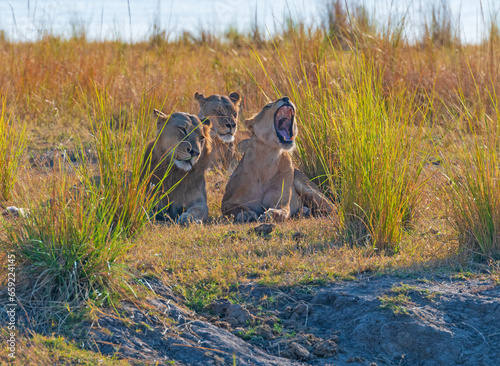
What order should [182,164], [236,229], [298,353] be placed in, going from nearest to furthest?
[298,353] → [236,229] → [182,164]

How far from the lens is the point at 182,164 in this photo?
20.2 feet

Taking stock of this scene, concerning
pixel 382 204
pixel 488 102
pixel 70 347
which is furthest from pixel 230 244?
pixel 488 102

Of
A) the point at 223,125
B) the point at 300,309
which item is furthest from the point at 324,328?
the point at 223,125

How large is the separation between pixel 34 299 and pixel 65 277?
0.67 feet

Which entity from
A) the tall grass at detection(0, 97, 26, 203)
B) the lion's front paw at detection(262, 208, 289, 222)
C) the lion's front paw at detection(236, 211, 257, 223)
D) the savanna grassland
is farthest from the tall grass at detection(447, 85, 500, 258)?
the tall grass at detection(0, 97, 26, 203)

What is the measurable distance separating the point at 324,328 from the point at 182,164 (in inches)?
114

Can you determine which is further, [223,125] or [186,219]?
[223,125]

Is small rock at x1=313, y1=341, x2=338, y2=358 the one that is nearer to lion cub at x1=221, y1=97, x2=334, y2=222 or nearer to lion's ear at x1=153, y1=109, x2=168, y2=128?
lion cub at x1=221, y1=97, x2=334, y2=222

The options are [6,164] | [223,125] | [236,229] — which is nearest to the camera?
[236,229]

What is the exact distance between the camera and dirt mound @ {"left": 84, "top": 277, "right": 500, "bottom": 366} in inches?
129

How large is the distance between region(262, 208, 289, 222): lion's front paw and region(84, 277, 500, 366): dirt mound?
2043mm

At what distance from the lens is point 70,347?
306cm

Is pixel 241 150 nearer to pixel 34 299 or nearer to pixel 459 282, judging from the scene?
pixel 459 282

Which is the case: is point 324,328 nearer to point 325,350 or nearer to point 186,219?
point 325,350
